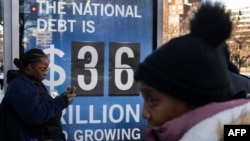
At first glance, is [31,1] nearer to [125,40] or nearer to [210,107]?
[125,40]

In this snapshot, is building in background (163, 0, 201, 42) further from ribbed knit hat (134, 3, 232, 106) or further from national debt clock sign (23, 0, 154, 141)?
ribbed knit hat (134, 3, 232, 106)

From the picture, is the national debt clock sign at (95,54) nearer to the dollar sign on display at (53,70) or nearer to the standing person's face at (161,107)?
the dollar sign on display at (53,70)

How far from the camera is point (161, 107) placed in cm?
99

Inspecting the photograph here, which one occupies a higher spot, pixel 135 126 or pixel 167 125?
pixel 167 125

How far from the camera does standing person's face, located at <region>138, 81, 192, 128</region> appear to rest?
0.98m

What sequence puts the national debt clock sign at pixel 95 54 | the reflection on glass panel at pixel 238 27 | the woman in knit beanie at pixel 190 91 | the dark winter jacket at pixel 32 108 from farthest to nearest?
1. the reflection on glass panel at pixel 238 27
2. the national debt clock sign at pixel 95 54
3. the dark winter jacket at pixel 32 108
4. the woman in knit beanie at pixel 190 91

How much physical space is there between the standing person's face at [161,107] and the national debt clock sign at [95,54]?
2.55 metres

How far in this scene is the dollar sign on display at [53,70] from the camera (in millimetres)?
3479

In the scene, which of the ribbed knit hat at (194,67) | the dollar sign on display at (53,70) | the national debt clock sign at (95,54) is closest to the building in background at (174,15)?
the national debt clock sign at (95,54)

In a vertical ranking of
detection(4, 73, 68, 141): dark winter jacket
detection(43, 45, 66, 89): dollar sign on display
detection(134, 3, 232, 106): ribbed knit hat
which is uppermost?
detection(134, 3, 232, 106): ribbed knit hat

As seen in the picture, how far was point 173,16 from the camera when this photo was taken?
3.93 metres

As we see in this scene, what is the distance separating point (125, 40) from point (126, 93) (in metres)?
0.48

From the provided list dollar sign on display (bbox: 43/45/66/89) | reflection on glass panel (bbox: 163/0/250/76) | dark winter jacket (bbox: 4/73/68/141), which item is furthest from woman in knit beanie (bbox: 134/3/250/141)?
dollar sign on display (bbox: 43/45/66/89)

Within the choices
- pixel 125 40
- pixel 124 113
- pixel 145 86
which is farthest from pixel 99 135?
pixel 145 86
